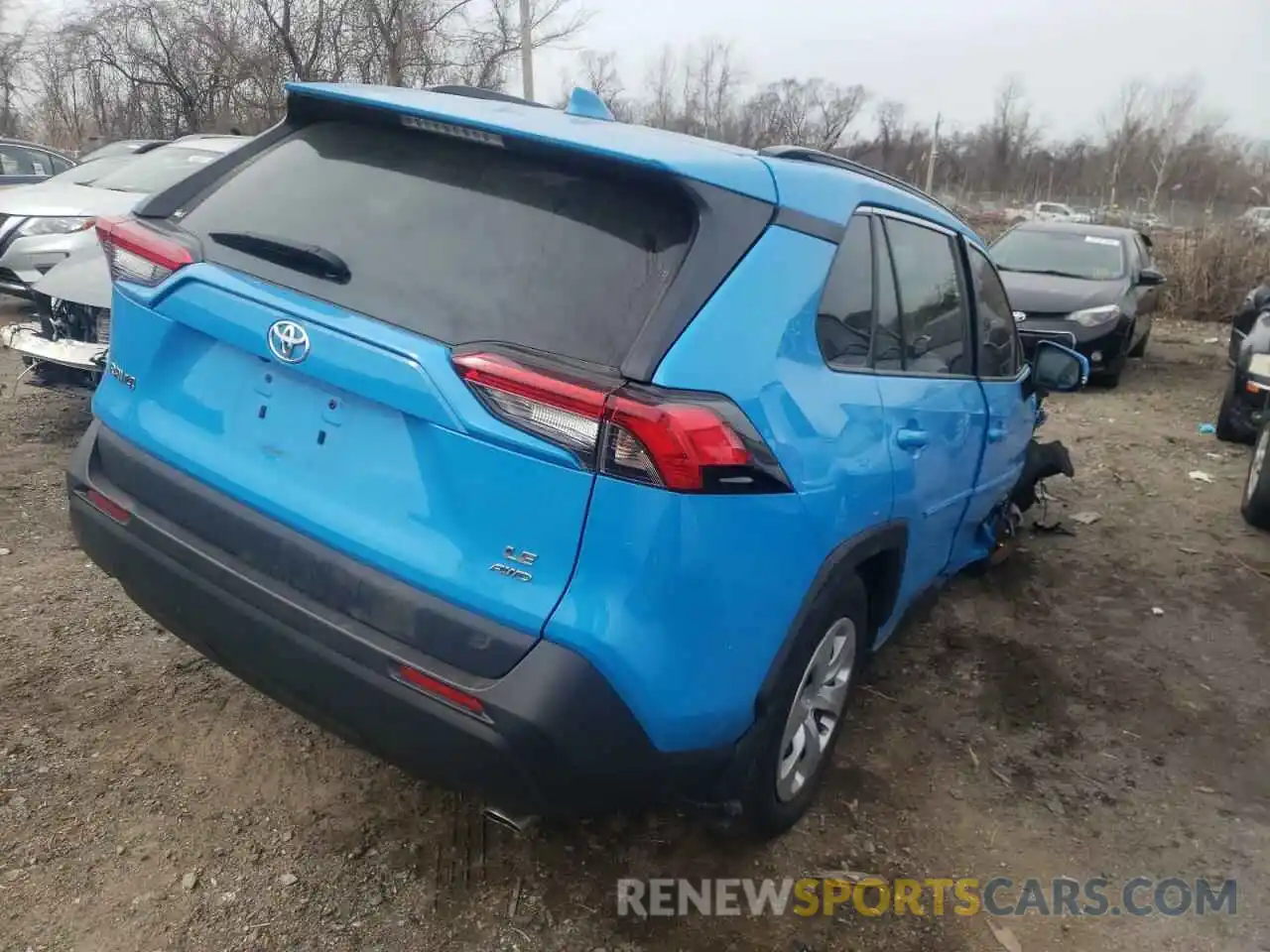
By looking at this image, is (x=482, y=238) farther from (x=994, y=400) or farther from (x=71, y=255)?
(x=71, y=255)

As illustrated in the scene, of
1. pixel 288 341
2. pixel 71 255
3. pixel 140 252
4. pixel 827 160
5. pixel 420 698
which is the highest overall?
pixel 827 160

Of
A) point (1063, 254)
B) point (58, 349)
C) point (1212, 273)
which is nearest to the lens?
point (58, 349)

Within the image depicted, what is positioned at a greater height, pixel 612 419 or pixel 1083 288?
pixel 612 419

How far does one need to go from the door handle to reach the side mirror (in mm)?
1693

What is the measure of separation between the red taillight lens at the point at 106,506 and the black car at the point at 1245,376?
21.5 ft

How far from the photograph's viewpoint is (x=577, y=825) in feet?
9.10

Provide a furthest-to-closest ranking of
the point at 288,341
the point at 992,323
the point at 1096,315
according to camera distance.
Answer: the point at 1096,315
the point at 992,323
the point at 288,341

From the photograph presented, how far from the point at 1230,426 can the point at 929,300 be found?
239 inches

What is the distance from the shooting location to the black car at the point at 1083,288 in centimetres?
956

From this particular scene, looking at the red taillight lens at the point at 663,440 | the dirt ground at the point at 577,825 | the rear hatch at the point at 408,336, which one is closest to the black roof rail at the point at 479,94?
the rear hatch at the point at 408,336

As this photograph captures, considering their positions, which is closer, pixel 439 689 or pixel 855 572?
pixel 439 689

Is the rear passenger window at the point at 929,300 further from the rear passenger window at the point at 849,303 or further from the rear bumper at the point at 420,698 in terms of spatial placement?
the rear bumper at the point at 420,698

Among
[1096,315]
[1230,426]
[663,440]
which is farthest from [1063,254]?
[663,440]

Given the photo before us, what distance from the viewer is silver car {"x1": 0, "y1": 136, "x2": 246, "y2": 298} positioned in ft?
24.3
